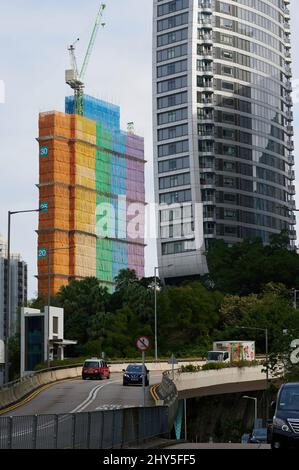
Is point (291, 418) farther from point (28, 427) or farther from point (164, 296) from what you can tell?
point (164, 296)

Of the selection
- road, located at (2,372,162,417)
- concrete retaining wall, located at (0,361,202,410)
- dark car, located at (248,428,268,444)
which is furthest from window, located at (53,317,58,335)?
dark car, located at (248,428,268,444)

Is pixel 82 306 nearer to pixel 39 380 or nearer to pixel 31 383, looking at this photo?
pixel 39 380

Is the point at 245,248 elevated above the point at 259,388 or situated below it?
above

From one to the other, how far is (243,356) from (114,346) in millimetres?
34360

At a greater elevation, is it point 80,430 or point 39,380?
point 39,380

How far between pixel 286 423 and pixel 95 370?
65726 millimetres

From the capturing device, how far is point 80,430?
27531mm

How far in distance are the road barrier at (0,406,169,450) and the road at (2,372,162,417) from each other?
17.6 meters

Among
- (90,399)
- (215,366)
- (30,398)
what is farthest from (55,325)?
(90,399)

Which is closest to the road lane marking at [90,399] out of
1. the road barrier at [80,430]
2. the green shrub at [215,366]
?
the green shrub at [215,366]

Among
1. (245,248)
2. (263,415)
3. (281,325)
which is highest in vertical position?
(245,248)

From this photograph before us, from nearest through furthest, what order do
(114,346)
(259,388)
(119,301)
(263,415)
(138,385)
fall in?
(138,385)
(259,388)
(263,415)
(114,346)
(119,301)
